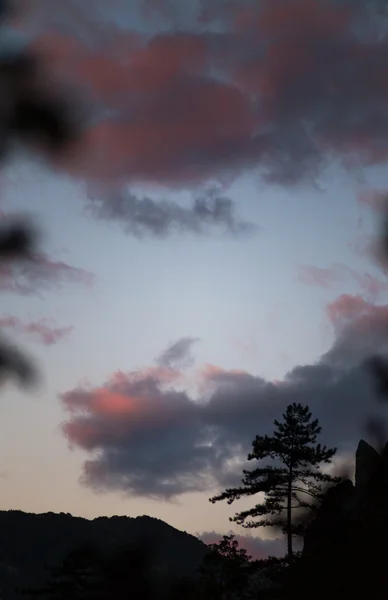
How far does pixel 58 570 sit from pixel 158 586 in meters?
52.2

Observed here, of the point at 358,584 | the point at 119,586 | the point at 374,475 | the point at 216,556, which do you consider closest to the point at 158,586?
the point at 119,586

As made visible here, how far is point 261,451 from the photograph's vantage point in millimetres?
45562

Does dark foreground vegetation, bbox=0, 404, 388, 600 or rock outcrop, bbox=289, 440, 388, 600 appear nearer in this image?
dark foreground vegetation, bbox=0, 404, 388, 600

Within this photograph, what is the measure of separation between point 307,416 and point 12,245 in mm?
42527

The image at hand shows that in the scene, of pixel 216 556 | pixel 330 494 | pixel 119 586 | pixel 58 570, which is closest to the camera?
pixel 119 586

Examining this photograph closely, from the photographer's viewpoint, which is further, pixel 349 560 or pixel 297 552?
pixel 297 552

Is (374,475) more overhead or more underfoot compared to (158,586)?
more overhead

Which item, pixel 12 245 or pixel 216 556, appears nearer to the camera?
pixel 12 245

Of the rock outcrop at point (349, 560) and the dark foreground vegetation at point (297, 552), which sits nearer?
the dark foreground vegetation at point (297, 552)

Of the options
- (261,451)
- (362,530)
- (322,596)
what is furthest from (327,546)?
(261,451)

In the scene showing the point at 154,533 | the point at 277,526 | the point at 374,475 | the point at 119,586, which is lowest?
the point at 119,586

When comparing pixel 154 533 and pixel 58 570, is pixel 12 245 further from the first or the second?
pixel 58 570

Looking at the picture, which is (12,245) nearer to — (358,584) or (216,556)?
(358,584)

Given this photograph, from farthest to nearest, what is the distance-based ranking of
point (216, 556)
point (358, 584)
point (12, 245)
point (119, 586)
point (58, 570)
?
point (216, 556) → point (58, 570) → point (358, 584) → point (119, 586) → point (12, 245)
